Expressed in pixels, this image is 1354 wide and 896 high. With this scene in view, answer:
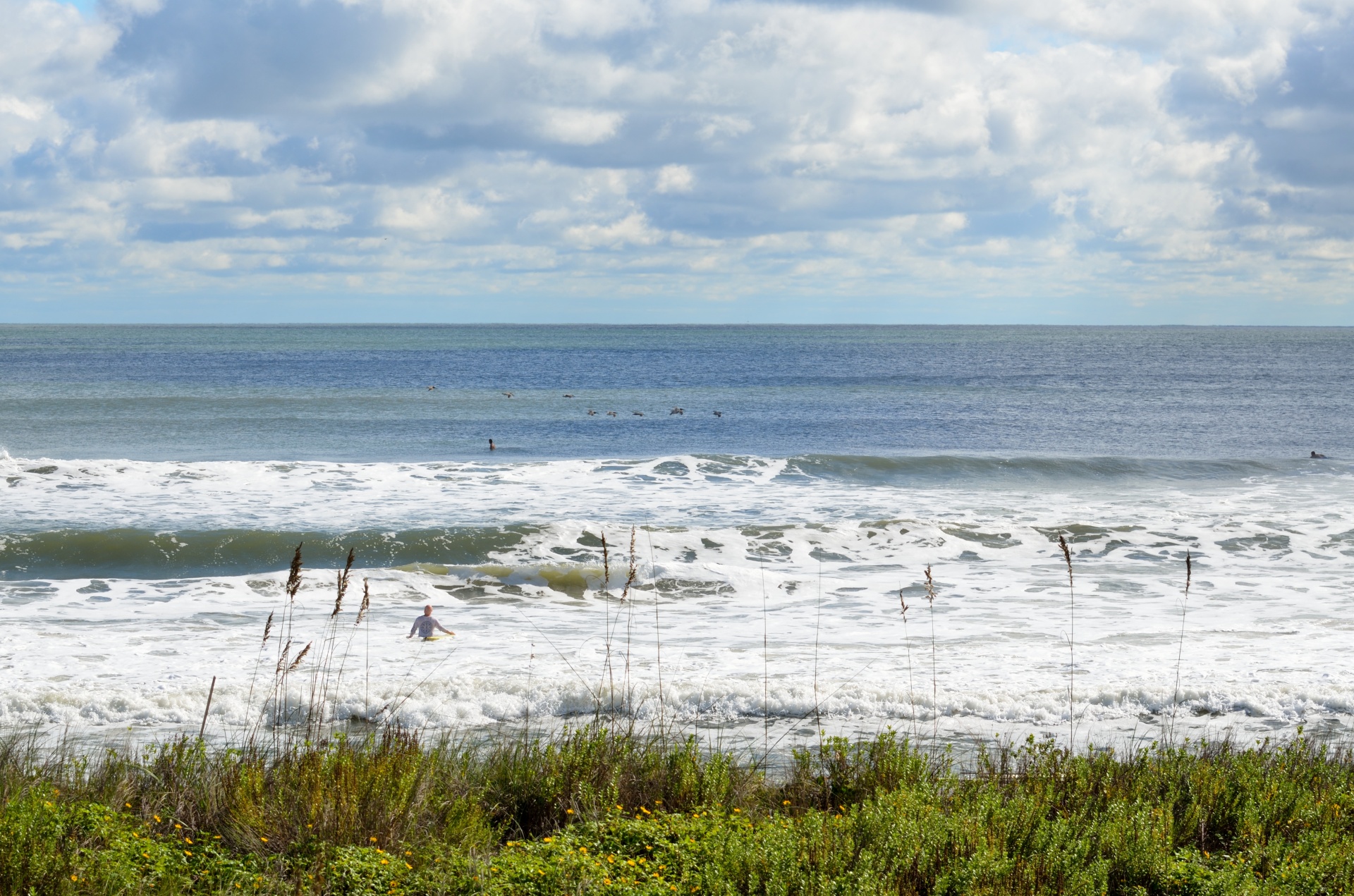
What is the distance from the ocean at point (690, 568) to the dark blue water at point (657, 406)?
0.49 m

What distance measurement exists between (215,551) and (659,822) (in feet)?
49.8

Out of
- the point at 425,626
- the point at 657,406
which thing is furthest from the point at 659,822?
the point at 657,406

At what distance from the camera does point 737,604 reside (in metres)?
14.6

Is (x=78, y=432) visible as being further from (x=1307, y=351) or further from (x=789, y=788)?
(x=1307, y=351)

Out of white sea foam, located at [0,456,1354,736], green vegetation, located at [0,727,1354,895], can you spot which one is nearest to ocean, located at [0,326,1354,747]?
white sea foam, located at [0,456,1354,736]

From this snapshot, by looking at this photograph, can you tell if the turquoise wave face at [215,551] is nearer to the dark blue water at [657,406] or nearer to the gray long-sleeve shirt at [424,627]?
the gray long-sleeve shirt at [424,627]

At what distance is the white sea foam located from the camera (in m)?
9.16

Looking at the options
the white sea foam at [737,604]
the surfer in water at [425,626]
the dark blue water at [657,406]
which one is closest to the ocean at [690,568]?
the white sea foam at [737,604]

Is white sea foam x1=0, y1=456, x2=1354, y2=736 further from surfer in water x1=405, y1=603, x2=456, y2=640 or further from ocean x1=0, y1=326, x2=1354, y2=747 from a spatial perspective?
surfer in water x1=405, y1=603, x2=456, y2=640

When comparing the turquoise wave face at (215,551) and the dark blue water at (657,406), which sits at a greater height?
the dark blue water at (657,406)

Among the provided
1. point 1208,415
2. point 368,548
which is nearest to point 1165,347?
point 1208,415

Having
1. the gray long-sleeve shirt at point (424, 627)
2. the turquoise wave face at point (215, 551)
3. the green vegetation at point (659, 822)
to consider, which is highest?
the green vegetation at point (659, 822)

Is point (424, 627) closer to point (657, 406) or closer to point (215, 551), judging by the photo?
point (215, 551)

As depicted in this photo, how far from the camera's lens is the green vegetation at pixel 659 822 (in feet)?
14.7
